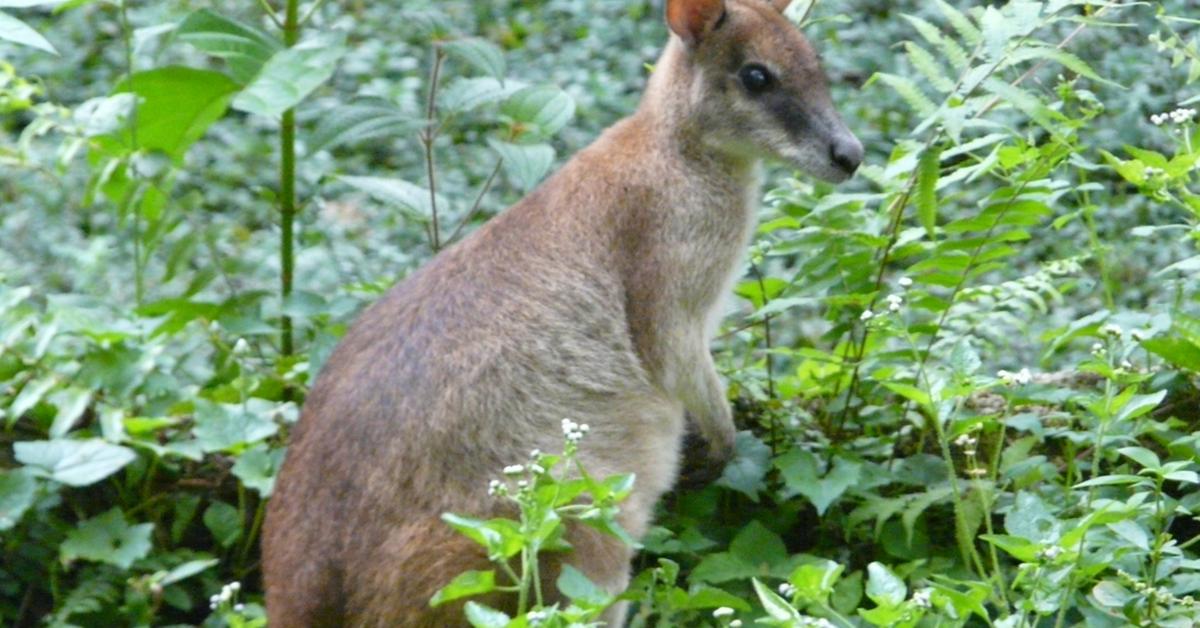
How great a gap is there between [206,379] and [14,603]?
1.16 metres

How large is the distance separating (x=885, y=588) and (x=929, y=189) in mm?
1512

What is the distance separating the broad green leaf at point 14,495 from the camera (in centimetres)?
490

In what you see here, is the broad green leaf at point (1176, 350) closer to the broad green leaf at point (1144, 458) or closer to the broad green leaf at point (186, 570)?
the broad green leaf at point (1144, 458)

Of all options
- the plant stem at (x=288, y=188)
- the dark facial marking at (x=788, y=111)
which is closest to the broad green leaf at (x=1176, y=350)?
the dark facial marking at (x=788, y=111)

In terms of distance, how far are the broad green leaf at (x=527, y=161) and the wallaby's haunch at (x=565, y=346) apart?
6.5 inches

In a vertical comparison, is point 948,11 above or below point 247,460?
above

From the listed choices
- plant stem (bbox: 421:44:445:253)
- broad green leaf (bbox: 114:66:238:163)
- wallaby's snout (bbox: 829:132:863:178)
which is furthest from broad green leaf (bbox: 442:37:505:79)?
wallaby's snout (bbox: 829:132:863:178)

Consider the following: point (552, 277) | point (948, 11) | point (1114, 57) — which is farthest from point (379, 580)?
point (1114, 57)

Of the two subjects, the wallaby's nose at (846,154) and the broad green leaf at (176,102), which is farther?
the broad green leaf at (176,102)

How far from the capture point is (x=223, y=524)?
5270 mm

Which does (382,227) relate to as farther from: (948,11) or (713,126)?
(948,11)

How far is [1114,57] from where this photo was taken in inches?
317

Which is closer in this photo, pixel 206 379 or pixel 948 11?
pixel 948 11

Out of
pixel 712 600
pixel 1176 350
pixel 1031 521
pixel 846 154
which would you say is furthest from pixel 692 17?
pixel 1031 521
